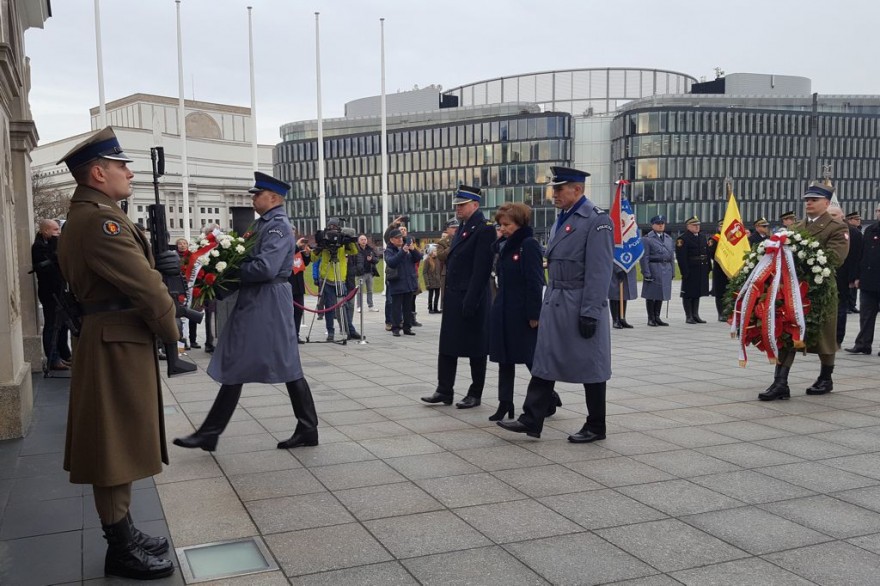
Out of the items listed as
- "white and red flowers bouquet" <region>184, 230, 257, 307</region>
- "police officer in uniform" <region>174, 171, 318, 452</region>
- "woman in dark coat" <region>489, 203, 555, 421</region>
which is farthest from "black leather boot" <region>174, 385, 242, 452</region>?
"woman in dark coat" <region>489, 203, 555, 421</region>

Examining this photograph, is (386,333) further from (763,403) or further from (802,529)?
(802,529)

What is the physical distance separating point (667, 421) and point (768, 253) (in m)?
2.40

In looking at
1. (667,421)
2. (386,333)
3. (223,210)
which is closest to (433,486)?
(667,421)

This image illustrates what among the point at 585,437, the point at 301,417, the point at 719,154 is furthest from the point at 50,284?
the point at 719,154

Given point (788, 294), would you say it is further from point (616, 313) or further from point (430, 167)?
point (430, 167)

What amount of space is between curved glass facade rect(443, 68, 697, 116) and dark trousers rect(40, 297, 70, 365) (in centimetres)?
10735

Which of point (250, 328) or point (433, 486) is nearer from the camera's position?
point (433, 486)

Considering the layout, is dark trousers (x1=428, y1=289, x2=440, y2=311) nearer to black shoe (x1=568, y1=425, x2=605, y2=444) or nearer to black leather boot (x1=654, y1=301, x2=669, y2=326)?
black leather boot (x1=654, y1=301, x2=669, y2=326)

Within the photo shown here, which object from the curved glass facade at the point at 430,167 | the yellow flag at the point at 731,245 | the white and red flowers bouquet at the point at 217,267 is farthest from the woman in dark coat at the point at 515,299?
the curved glass facade at the point at 430,167

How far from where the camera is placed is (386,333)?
15195 mm

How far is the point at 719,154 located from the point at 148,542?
99.4m

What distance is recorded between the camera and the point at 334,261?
44.9ft

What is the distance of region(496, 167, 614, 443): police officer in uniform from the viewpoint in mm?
5934

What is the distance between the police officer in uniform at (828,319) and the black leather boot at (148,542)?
6105mm
